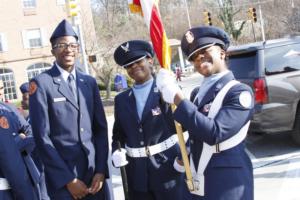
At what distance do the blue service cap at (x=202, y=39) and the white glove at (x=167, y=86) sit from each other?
0.18m

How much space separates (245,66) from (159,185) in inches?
178

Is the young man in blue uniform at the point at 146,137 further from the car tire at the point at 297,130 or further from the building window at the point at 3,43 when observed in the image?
the building window at the point at 3,43

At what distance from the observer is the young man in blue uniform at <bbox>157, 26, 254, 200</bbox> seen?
2627 mm

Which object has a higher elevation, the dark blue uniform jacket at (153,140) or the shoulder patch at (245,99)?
the shoulder patch at (245,99)

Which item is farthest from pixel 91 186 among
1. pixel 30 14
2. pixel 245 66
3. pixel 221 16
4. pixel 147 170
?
pixel 221 16

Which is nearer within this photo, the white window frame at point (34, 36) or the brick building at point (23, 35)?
the brick building at point (23, 35)

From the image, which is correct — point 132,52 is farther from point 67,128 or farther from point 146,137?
point 67,128

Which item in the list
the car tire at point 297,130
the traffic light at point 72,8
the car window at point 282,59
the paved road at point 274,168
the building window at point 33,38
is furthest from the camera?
the building window at point 33,38

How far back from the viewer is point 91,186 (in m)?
3.47

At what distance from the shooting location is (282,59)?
24.3 ft

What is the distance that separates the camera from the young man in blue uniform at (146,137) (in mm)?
3549

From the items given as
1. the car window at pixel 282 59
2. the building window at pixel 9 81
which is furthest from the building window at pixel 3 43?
the car window at pixel 282 59

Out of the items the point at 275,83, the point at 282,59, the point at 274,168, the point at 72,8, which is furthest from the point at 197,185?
the point at 72,8

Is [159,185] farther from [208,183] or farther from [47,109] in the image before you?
[47,109]
